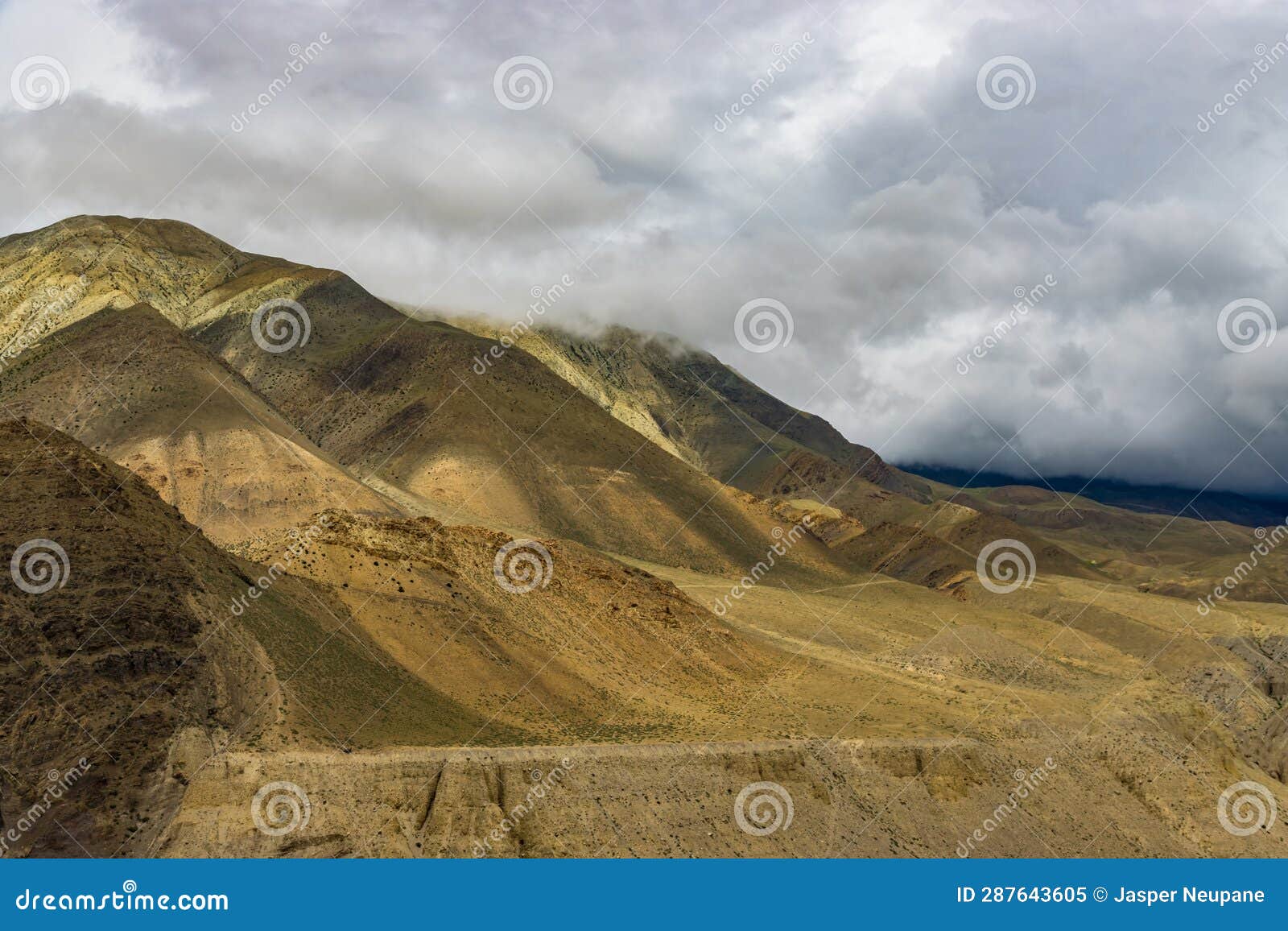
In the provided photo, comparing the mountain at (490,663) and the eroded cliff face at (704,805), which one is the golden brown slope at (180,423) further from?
the eroded cliff face at (704,805)

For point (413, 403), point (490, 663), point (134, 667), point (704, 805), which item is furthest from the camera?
point (413, 403)

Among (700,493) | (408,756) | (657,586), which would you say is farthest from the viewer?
(700,493)

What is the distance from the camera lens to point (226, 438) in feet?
302

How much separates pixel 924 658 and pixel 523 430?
63.7 metres

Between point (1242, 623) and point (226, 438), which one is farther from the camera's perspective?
point (1242, 623)

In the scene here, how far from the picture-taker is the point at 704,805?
45344 mm

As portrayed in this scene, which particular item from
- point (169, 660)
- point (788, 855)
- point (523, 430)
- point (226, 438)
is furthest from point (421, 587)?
point (523, 430)

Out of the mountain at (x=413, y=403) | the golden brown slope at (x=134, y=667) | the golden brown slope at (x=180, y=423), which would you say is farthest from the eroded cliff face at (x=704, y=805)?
the mountain at (x=413, y=403)

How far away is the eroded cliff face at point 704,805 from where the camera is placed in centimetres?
3859

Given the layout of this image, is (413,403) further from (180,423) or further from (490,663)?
(490,663)

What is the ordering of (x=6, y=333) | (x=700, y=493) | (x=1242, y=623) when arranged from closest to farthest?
1. (x=1242, y=623)
2. (x=6, y=333)
3. (x=700, y=493)

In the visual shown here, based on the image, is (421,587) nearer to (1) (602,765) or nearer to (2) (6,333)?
(1) (602,765)

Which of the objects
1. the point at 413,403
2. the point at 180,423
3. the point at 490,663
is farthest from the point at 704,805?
the point at 413,403

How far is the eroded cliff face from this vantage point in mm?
38594
